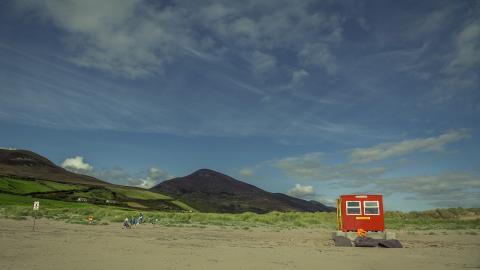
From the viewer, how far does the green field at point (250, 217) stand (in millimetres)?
53541

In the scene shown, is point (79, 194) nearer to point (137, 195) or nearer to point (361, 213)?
point (137, 195)

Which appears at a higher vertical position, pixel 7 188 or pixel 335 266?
pixel 7 188

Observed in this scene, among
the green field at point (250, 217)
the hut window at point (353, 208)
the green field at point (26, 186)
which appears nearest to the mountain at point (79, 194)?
the green field at point (26, 186)

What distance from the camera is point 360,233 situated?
30.1 metres

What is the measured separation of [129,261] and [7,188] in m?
97.9

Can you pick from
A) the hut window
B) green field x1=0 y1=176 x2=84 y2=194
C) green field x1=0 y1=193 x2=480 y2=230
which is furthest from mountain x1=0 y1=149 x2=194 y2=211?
the hut window

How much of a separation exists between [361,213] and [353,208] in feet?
2.32

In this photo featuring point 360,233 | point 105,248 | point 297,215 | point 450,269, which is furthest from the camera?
point 297,215

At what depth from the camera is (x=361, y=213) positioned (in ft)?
106

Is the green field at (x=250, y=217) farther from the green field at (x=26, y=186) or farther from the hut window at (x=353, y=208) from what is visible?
the hut window at (x=353, y=208)

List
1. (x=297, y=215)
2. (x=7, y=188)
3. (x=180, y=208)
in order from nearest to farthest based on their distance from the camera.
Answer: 1. (x=297, y=215)
2. (x=7, y=188)
3. (x=180, y=208)

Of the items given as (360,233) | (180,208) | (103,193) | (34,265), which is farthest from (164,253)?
(180,208)

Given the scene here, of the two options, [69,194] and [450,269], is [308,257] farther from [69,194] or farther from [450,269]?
[69,194]

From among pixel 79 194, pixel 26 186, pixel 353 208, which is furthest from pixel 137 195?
pixel 353 208
